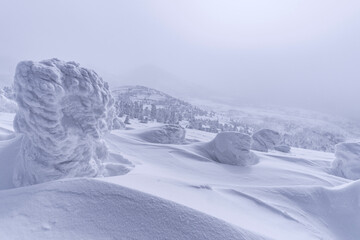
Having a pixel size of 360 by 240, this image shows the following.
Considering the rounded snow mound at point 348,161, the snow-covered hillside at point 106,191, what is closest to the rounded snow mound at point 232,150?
the snow-covered hillside at point 106,191

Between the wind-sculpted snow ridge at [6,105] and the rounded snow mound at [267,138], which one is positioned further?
the rounded snow mound at [267,138]

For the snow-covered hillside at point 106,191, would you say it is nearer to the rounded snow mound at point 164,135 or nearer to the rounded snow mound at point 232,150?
the rounded snow mound at point 232,150

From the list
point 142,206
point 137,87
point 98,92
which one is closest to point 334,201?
point 142,206

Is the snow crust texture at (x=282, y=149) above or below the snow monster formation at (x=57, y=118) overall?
below

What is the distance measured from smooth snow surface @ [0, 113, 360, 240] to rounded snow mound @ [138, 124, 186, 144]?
8.66ft

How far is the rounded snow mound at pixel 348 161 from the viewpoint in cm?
762

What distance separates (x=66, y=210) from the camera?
1.92 metres

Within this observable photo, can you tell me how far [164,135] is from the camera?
8.43 metres

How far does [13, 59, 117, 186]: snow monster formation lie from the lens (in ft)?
8.70

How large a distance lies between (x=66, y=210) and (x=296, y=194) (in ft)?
11.4

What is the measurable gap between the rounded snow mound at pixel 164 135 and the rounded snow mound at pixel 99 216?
229 inches

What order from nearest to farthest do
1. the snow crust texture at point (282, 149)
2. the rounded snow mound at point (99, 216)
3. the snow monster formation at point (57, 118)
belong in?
the rounded snow mound at point (99, 216) < the snow monster formation at point (57, 118) < the snow crust texture at point (282, 149)

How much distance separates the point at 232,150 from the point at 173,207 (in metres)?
4.86

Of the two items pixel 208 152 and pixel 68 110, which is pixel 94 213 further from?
pixel 208 152
